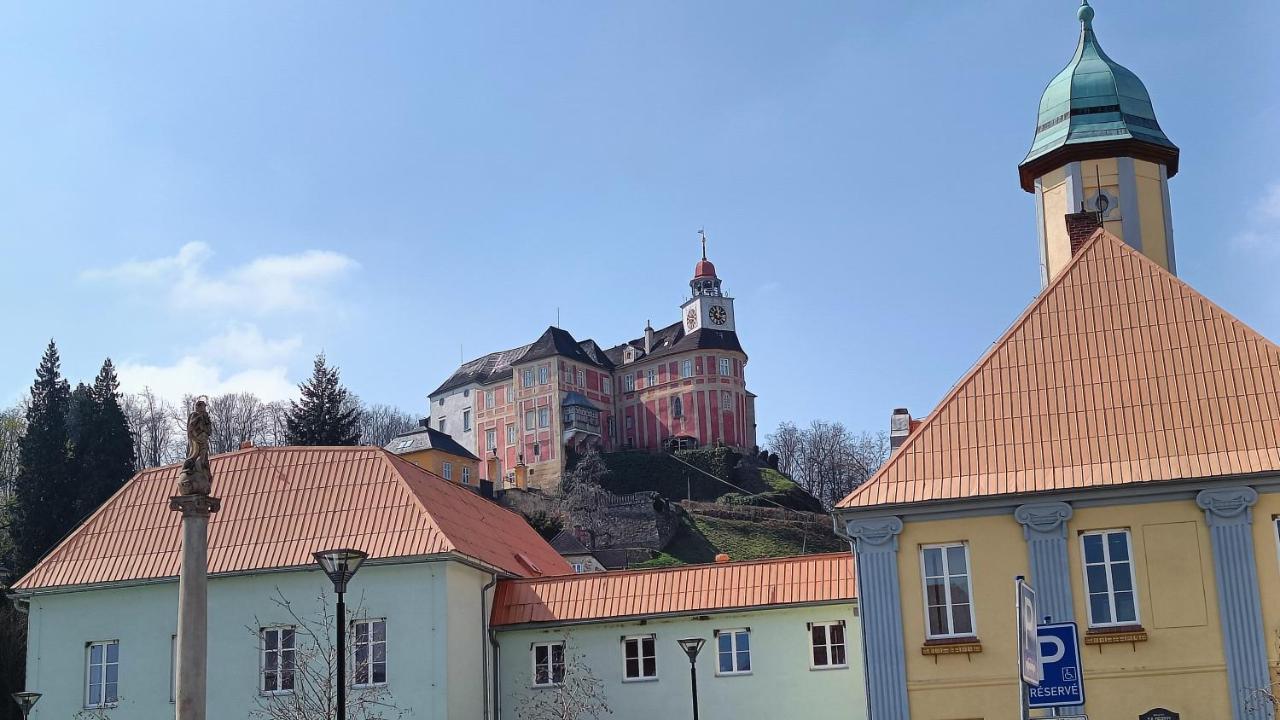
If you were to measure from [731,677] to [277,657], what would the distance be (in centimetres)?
987

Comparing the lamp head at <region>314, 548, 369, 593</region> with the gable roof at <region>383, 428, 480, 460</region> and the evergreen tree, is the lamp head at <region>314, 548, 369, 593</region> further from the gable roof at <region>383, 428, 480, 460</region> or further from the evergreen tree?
the gable roof at <region>383, 428, 480, 460</region>

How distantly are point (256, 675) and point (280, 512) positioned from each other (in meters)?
3.76

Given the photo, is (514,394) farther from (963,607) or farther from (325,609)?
(963,607)

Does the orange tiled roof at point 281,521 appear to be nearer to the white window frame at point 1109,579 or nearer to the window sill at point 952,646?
the window sill at point 952,646

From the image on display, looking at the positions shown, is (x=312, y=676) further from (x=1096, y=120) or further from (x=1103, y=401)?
(x=1096, y=120)

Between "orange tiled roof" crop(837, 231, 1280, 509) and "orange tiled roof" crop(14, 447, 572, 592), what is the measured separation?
11031 millimetres

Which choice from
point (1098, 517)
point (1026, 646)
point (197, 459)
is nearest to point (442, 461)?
point (1098, 517)

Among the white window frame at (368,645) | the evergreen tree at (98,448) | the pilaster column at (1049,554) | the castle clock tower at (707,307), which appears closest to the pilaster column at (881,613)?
the pilaster column at (1049,554)

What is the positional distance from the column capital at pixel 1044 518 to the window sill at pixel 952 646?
A: 1.99m

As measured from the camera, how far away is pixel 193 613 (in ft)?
63.6

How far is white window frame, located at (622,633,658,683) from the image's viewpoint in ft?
102

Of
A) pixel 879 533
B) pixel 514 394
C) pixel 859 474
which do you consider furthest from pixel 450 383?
pixel 879 533

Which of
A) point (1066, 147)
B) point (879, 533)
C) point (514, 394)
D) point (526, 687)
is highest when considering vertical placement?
point (514, 394)

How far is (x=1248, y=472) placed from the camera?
898 inches
